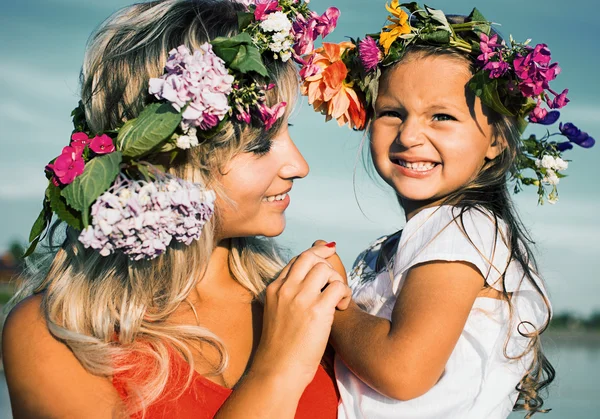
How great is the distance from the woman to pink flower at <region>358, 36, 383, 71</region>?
0.69ft

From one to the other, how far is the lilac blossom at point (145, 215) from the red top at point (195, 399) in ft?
1.49

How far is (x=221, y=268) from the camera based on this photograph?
301cm

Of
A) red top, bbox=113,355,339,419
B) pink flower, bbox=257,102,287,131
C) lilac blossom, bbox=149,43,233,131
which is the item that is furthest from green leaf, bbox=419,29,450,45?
red top, bbox=113,355,339,419

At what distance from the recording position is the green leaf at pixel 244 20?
2686 mm

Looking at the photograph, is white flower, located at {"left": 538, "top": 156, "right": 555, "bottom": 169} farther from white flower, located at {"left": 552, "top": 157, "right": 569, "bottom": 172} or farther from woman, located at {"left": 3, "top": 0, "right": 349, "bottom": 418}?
woman, located at {"left": 3, "top": 0, "right": 349, "bottom": 418}

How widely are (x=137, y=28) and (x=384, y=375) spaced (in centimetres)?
162

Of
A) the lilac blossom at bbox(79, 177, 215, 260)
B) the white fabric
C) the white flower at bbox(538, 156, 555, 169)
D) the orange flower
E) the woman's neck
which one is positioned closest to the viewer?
the lilac blossom at bbox(79, 177, 215, 260)

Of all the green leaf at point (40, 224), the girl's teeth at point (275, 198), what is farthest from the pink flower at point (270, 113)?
the green leaf at point (40, 224)

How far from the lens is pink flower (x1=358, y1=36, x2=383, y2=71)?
303 centimetres

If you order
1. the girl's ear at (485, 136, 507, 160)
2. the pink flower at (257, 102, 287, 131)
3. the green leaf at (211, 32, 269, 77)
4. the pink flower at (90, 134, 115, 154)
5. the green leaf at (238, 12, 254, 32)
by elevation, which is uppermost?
the green leaf at (238, 12, 254, 32)

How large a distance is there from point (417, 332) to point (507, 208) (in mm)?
794

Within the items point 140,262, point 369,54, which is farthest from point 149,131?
point 369,54

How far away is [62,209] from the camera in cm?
239

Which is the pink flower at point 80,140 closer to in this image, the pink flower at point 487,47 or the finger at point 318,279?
the finger at point 318,279
